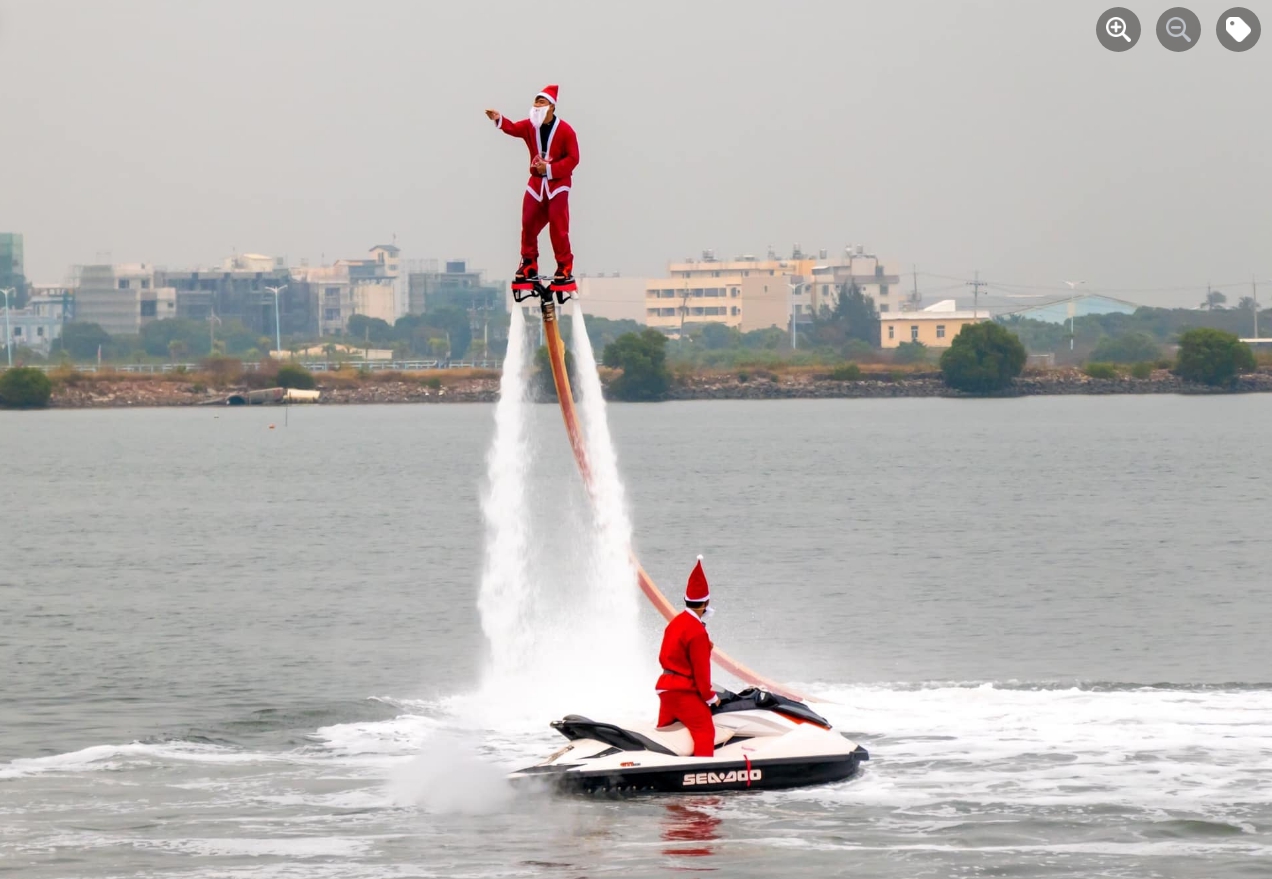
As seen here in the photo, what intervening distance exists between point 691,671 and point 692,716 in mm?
638

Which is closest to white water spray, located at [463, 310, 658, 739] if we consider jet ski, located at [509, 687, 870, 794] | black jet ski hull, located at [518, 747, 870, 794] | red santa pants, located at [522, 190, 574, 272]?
red santa pants, located at [522, 190, 574, 272]

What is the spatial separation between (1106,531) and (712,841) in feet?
163

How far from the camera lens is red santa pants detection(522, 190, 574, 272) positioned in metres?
21.2

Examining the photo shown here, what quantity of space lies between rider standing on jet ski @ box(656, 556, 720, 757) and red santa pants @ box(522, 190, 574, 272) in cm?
419

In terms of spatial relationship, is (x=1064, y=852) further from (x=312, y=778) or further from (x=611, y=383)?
(x=611, y=383)

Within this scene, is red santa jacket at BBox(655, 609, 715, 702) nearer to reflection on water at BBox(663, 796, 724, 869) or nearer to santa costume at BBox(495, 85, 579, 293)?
reflection on water at BBox(663, 796, 724, 869)

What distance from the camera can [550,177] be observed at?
69.2 ft

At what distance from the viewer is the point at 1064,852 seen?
816 inches

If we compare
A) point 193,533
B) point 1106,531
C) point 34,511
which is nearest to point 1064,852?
point 1106,531

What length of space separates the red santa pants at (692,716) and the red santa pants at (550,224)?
218 inches

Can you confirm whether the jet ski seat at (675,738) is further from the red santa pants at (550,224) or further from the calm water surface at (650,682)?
the red santa pants at (550,224)

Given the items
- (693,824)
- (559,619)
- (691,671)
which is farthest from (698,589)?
(559,619)

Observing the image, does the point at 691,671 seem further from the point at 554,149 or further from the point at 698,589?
the point at 554,149

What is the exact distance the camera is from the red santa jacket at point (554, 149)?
21141 mm
